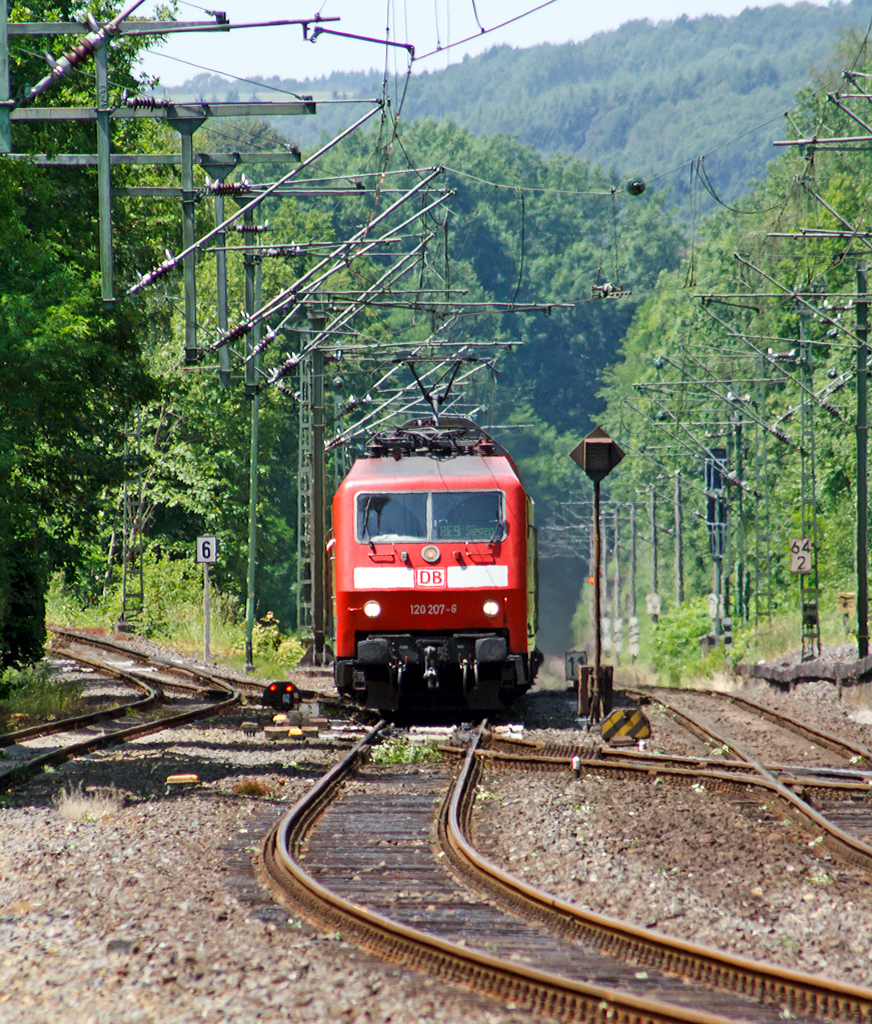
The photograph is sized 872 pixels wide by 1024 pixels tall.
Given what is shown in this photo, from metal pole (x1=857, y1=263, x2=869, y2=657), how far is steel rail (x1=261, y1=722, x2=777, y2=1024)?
720 inches

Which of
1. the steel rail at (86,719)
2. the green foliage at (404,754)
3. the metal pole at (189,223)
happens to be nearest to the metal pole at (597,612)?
the green foliage at (404,754)

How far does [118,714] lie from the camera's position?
712 inches

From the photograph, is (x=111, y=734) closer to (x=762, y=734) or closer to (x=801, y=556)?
(x=762, y=734)

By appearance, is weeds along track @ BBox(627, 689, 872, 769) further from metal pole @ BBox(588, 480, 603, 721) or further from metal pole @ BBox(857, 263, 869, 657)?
metal pole @ BBox(857, 263, 869, 657)

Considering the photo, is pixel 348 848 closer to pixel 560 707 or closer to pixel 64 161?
pixel 64 161

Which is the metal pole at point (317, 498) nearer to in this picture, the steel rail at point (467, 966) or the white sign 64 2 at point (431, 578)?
the white sign 64 2 at point (431, 578)

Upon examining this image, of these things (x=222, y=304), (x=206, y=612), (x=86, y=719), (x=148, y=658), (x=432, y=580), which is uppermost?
(x=222, y=304)

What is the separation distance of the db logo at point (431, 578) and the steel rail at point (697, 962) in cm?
871

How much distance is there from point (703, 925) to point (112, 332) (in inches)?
622

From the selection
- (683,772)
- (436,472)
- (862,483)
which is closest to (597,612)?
(436,472)

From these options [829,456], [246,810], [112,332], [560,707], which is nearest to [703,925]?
[246,810]

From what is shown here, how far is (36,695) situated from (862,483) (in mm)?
15066

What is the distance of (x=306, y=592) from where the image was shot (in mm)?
A: 31203

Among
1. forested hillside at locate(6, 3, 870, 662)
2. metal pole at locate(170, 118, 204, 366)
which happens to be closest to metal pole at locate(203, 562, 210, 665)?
forested hillside at locate(6, 3, 870, 662)
